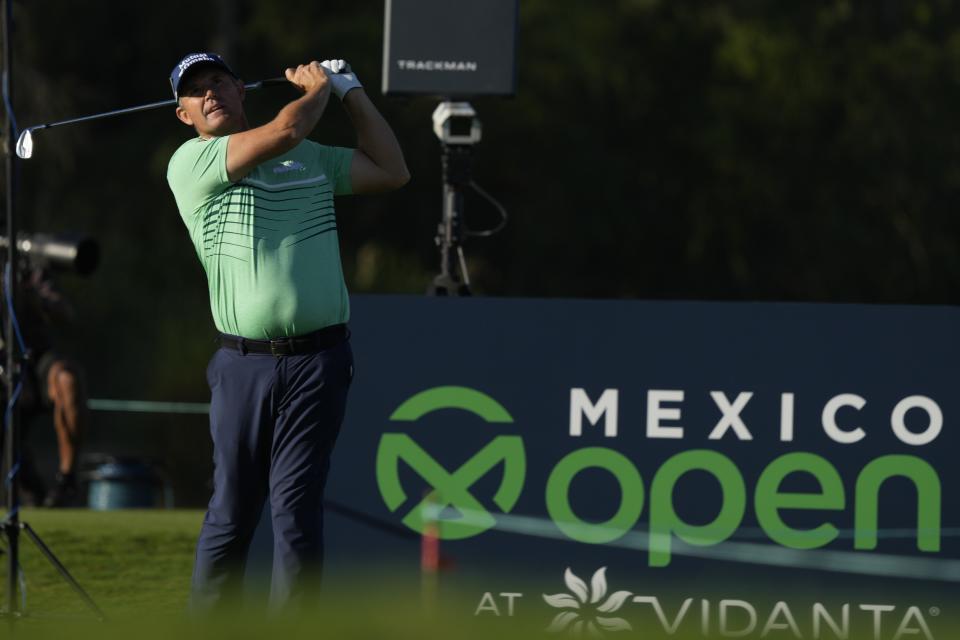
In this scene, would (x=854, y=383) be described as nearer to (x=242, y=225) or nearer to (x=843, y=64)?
(x=242, y=225)

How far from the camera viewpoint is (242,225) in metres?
6.07

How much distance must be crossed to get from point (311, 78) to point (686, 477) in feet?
7.92

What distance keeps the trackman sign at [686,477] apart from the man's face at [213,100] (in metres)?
1.89

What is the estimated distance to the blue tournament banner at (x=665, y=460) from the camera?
7.52 m

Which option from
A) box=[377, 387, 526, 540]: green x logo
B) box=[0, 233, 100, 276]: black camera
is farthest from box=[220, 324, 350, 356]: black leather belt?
box=[0, 233, 100, 276]: black camera

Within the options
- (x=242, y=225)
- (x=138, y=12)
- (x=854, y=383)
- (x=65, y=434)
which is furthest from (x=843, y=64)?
(x=242, y=225)

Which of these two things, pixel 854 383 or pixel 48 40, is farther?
pixel 48 40

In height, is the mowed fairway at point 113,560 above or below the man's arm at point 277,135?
below

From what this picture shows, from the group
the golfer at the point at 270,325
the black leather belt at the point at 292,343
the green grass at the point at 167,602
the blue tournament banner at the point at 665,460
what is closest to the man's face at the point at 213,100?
the golfer at the point at 270,325

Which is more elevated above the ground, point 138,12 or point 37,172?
point 138,12

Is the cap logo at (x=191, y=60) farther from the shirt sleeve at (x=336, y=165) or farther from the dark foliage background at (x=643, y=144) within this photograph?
the dark foliage background at (x=643, y=144)

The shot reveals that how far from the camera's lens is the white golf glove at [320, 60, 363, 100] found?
6.24 metres

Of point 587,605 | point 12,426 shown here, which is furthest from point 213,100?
point 587,605

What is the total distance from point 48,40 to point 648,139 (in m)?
9.09
